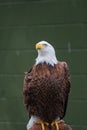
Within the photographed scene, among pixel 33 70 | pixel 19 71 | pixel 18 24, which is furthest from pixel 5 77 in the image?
pixel 33 70

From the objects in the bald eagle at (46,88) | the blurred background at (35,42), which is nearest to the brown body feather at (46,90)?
the bald eagle at (46,88)

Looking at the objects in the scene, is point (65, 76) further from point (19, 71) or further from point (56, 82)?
point (19, 71)

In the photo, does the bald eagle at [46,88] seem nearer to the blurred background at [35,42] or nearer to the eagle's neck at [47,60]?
the eagle's neck at [47,60]

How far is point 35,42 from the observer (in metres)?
5.00

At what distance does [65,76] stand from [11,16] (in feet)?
5.76

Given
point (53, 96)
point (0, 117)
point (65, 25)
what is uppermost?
point (65, 25)

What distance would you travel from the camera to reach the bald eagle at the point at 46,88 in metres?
3.38

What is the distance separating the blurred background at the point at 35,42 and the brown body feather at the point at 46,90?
141cm

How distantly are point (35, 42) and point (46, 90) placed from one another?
65.8 inches

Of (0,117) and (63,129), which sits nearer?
(63,129)

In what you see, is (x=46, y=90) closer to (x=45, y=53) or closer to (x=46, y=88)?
(x=46, y=88)

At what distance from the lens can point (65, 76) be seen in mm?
3480

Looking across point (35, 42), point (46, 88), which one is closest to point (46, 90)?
point (46, 88)

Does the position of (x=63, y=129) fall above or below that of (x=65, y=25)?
below
